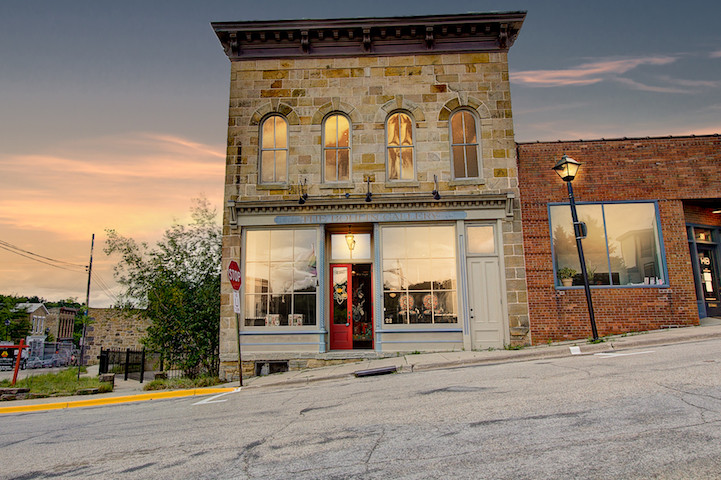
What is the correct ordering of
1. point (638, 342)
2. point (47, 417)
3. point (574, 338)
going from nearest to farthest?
point (47, 417) < point (638, 342) < point (574, 338)

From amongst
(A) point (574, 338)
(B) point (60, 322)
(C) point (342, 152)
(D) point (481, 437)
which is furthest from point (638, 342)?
(B) point (60, 322)

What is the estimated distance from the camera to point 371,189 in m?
13.3

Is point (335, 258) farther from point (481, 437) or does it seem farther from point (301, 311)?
point (481, 437)

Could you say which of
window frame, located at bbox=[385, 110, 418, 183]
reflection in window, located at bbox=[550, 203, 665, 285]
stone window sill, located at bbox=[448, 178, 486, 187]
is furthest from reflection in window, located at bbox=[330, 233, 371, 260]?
reflection in window, located at bbox=[550, 203, 665, 285]

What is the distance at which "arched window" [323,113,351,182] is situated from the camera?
44.6 feet

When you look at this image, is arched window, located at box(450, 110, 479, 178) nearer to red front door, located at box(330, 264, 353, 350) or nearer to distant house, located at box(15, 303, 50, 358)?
red front door, located at box(330, 264, 353, 350)

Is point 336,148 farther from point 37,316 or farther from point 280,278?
point 37,316

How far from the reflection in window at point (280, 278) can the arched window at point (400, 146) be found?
2.99 metres

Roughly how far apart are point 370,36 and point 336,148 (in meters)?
3.35

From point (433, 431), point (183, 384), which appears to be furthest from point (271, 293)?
point (433, 431)

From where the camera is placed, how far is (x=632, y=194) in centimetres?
1331

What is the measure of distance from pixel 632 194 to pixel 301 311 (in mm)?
9732

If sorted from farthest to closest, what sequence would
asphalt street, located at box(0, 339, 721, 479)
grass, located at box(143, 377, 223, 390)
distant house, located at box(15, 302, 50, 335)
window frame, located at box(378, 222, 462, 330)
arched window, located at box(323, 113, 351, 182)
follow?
distant house, located at box(15, 302, 50, 335) → arched window, located at box(323, 113, 351, 182) → window frame, located at box(378, 222, 462, 330) → grass, located at box(143, 377, 223, 390) → asphalt street, located at box(0, 339, 721, 479)

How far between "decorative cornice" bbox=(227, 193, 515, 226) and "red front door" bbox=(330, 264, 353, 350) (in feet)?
5.58
